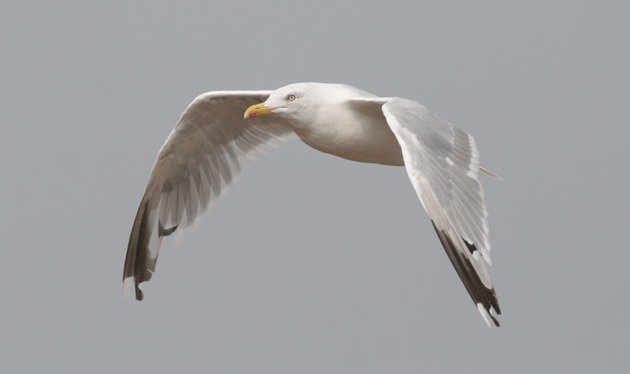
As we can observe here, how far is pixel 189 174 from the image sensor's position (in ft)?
28.0

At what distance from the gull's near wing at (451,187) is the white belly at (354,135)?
0.40 meters

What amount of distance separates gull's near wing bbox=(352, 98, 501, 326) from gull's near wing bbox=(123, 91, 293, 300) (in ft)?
5.80

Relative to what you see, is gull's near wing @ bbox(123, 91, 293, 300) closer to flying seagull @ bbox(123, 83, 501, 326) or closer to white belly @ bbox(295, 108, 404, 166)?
flying seagull @ bbox(123, 83, 501, 326)

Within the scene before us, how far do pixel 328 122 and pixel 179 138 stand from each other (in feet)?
4.63

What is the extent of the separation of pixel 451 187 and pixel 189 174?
2710 mm

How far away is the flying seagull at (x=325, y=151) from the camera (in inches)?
237

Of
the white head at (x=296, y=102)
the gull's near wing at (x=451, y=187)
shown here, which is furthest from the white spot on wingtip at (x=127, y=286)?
the gull's near wing at (x=451, y=187)

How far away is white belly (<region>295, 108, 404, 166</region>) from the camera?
23.6 feet

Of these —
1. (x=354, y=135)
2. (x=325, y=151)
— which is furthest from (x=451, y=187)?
(x=325, y=151)

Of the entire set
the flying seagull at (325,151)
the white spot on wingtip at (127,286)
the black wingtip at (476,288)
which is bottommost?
the black wingtip at (476,288)

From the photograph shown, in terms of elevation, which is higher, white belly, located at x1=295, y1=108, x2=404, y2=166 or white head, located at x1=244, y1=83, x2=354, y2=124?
white head, located at x1=244, y1=83, x2=354, y2=124

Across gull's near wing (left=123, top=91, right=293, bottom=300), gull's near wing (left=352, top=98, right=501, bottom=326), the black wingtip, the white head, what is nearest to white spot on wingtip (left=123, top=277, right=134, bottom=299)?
gull's near wing (left=123, top=91, right=293, bottom=300)

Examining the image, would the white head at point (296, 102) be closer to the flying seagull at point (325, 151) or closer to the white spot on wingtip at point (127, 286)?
the flying seagull at point (325, 151)

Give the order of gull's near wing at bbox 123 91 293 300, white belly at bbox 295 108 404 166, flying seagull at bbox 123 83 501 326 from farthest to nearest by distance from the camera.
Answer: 1. gull's near wing at bbox 123 91 293 300
2. white belly at bbox 295 108 404 166
3. flying seagull at bbox 123 83 501 326
